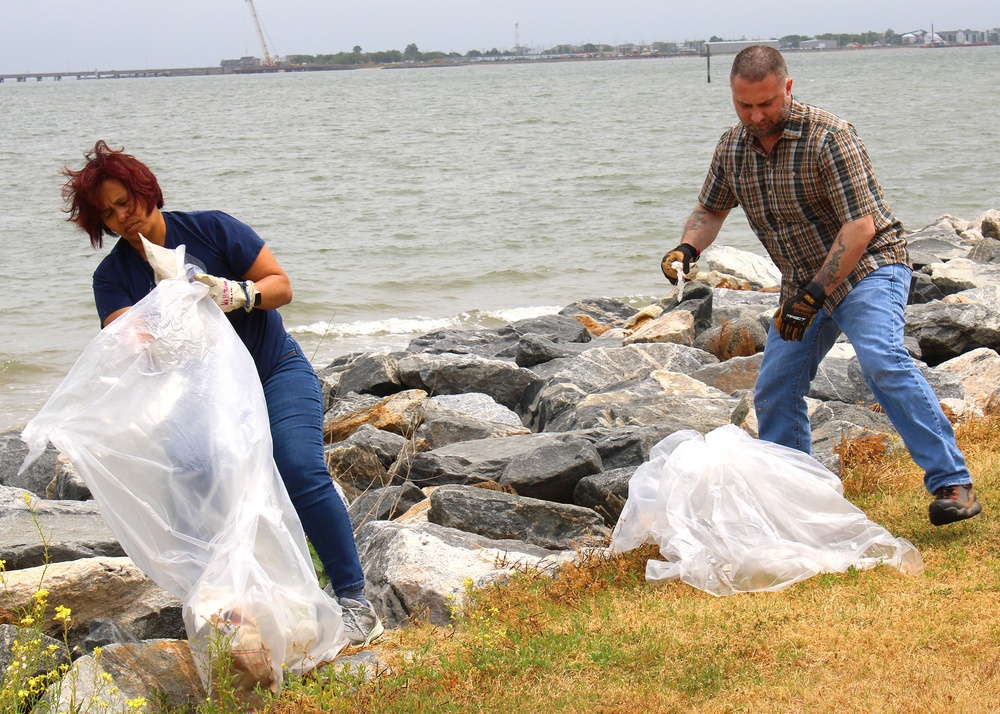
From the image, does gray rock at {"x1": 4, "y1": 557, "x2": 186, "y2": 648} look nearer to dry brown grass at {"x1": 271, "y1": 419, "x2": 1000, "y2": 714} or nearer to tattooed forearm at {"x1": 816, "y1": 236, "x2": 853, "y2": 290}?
dry brown grass at {"x1": 271, "y1": 419, "x2": 1000, "y2": 714}

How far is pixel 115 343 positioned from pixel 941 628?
264cm

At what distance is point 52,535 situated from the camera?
4.03 metres

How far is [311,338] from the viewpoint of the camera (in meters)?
12.7

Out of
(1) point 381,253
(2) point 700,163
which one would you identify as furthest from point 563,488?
(2) point 700,163

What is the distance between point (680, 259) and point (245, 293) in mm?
1733

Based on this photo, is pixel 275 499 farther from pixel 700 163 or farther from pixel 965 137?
pixel 965 137

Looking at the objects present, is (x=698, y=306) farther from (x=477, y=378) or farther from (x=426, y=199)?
(x=426, y=199)

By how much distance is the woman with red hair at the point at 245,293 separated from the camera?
3361 mm

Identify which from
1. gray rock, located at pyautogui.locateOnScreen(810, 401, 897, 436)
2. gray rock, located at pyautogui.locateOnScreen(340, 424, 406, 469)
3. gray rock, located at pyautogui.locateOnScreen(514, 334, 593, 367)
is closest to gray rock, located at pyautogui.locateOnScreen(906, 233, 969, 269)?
gray rock, located at pyautogui.locateOnScreen(514, 334, 593, 367)

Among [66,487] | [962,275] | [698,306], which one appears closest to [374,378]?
[66,487]

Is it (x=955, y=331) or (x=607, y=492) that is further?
(x=955, y=331)

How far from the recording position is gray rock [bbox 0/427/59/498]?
6051 mm

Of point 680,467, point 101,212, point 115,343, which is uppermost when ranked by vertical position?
point 101,212

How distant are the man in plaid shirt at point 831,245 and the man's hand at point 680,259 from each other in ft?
1.00
